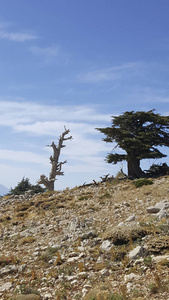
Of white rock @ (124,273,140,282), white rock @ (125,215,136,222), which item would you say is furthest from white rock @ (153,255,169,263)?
white rock @ (125,215,136,222)

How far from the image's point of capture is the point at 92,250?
37.6ft

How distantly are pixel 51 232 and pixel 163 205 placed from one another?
25.0 ft

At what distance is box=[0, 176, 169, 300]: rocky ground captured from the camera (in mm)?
8125

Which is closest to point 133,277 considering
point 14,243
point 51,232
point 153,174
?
point 51,232

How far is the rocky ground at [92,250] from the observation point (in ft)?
26.7

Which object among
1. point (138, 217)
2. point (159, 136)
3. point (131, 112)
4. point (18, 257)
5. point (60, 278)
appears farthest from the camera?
point (131, 112)

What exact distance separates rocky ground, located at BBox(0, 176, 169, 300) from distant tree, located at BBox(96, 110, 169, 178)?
5.54m

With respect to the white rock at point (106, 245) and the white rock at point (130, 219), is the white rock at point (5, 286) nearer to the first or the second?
the white rock at point (106, 245)

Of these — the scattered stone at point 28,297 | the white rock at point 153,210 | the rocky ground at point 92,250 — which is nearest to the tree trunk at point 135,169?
the rocky ground at point 92,250

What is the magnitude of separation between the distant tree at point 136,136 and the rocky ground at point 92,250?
18.2 ft

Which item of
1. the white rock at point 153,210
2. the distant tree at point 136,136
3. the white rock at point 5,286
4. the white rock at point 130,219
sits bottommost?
the white rock at point 5,286

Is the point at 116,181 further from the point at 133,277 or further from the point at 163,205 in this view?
the point at 133,277

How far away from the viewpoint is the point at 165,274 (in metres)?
7.85

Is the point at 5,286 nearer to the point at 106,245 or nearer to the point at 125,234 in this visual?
the point at 106,245
